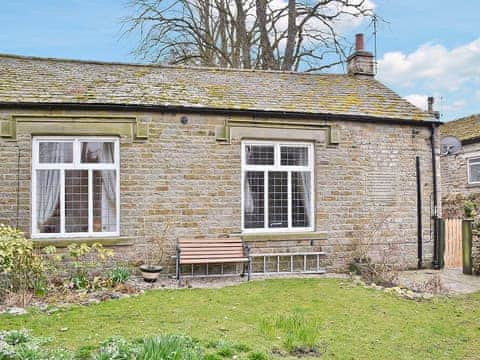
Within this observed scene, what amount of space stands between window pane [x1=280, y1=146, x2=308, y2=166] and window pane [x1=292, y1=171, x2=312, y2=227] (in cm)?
24

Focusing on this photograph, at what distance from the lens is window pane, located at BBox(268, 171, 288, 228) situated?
9539 millimetres

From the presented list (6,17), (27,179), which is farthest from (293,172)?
(6,17)

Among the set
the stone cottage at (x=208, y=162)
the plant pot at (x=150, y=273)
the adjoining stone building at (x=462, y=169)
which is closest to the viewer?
the plant pot at (x=150, y=273)

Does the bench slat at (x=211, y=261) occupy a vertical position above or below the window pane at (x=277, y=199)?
below

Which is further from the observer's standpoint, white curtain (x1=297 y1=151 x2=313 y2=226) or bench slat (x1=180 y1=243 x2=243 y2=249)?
white curtain (x1=297 y1=151 x2=313 y2=226)

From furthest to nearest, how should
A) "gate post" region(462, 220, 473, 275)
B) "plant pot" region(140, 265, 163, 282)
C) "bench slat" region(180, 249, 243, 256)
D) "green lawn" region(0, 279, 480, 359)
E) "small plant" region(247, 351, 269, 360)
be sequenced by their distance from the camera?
1. "gate post" region(462, 220, 473, 275)
2. "bench slat" region(180, 249, 243, 256)
3. "plant pot" region(140, 265, 163, 282)
4. "green lawn" region(0, 279, 480, 359)
5. "small plant" region(247, 351, 269, 360)

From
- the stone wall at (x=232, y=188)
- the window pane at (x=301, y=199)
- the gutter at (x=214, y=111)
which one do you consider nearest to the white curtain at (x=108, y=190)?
the stone wall at (x=232, y=188)

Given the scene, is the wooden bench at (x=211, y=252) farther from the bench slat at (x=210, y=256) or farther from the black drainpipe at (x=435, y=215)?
the black drainpipe at (x=435, y=215)

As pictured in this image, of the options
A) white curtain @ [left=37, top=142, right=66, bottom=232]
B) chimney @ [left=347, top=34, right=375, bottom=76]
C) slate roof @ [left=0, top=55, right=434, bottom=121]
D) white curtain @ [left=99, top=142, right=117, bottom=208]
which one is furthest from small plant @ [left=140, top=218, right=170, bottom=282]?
A: chimney @ [left=347, top=34, right=375, bottom=76]

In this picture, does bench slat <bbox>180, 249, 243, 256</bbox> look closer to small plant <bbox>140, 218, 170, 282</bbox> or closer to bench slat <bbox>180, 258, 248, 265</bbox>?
bench slat <bbox>180, 258, 248, 265</bbox>

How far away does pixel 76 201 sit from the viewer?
28.5 feet

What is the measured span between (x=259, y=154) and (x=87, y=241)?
4099mm

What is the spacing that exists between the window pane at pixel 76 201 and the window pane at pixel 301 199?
4524 mm

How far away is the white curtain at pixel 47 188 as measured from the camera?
28.0 ft
